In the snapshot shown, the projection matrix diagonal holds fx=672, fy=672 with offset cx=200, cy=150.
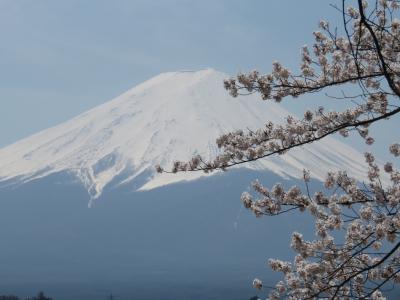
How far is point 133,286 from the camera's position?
506 ft

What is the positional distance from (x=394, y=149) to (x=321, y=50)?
A: 3.67ft

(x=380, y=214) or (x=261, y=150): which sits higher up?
(x=261, y=150)

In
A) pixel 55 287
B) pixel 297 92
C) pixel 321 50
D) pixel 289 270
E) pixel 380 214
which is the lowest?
pixel 289 270

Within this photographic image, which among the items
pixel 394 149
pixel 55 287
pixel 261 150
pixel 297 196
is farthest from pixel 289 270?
pixel 55 287

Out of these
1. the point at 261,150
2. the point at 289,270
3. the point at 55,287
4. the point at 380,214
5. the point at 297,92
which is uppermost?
the point at 55,287

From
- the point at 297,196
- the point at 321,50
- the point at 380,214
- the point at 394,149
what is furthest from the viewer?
the point at 321,50

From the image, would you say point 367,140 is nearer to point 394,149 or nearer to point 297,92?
point 394,149

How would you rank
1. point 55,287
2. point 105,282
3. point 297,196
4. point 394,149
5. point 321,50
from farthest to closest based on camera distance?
point 105,282, point 55,287, point 321,50, point 394,149, point 297,196

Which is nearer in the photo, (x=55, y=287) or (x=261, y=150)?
(x=261, y=150)

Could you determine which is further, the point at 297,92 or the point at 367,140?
the point at 367,140

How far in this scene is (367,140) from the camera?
234 inches

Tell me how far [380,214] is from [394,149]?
882 mm

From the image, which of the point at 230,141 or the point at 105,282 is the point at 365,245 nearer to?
the point at 230,141

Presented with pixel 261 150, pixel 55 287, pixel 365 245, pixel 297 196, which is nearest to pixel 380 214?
pixel 365 245
